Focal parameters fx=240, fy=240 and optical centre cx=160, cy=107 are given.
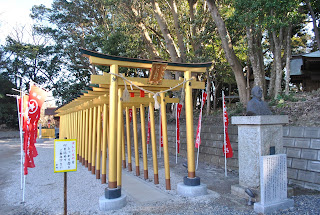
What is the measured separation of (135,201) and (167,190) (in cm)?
103

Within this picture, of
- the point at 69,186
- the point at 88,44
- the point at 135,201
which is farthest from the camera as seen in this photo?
the point at 88,44

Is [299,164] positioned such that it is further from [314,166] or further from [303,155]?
[314,166]

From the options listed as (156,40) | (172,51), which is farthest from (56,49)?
(172,51)

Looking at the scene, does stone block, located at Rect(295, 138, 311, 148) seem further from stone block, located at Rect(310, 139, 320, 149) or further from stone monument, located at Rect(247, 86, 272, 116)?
stone monument, located at Rect(247, 86, 272, 116)

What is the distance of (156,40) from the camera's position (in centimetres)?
1648

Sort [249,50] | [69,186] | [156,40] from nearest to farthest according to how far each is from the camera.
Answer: [69,186], [249,50], [156,40]

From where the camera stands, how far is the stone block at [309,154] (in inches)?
218

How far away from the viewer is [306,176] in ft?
18.5

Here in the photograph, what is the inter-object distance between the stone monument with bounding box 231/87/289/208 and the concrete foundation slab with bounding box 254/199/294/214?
0.33 m

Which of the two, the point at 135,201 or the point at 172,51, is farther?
the point at 172,51

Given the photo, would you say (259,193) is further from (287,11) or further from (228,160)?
(287,11)

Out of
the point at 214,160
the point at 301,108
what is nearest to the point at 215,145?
the point at 214,160

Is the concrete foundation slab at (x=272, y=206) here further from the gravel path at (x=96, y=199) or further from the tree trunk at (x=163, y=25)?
the tree trunk at (x=163, y=25)

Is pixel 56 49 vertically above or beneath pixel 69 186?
above
